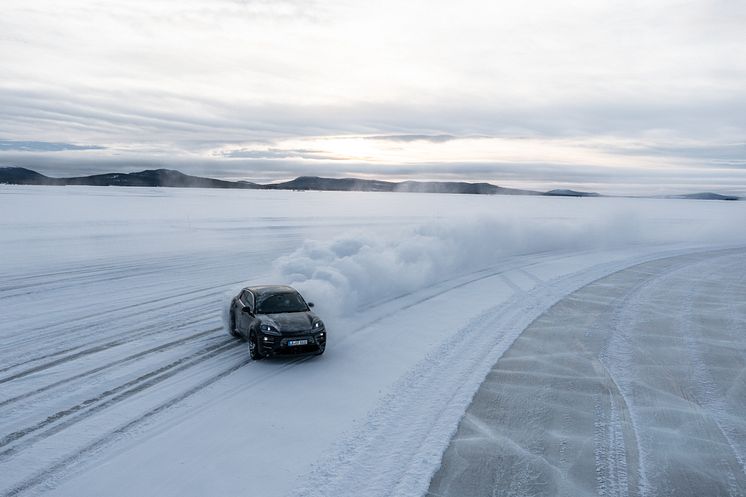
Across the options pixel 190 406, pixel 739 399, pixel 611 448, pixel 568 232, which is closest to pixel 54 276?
pixel 190 406

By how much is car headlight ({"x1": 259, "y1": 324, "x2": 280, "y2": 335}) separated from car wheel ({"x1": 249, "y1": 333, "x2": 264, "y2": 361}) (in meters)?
0.30

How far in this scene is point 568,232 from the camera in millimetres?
41688

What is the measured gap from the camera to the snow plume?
56.3 ft

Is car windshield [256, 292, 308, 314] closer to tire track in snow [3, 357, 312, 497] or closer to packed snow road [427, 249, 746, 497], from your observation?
tire track in snow [3, 357, 312, 497]

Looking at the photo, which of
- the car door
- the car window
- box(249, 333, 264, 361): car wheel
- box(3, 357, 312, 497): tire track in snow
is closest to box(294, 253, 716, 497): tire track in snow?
box(3, 357, 312, 497): tire track in snow

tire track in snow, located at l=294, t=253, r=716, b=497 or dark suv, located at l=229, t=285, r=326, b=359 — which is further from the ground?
dark suv, located at l=229, t=285, r=326, b=359

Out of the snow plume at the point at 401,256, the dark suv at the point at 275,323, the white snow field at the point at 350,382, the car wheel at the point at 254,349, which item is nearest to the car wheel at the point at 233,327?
the dark suv at the point at 275,323

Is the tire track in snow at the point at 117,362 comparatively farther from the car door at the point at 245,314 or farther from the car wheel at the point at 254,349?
the car wheel at the point at 254,349

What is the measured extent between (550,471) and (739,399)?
207 inches

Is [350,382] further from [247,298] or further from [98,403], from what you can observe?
[98,403]

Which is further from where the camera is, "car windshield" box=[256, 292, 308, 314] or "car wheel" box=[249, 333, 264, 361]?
"car windshield" box=[256, 292, 308, 314]

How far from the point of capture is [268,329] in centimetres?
1162

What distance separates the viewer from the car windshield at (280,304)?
12.6 m

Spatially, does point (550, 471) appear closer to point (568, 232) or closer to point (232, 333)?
point (232, 333)
